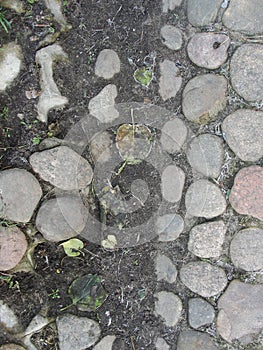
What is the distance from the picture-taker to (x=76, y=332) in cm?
228

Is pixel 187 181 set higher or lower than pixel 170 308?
higher

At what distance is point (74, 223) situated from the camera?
2.27 metres

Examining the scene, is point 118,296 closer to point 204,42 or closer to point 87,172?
point 87,172

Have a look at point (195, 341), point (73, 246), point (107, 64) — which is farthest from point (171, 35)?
point (195, 341)

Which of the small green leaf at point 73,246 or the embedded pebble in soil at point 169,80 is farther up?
the embedded pebble in soil at point 169,80

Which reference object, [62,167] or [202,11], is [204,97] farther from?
[62,167]

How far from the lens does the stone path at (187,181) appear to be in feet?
7.34

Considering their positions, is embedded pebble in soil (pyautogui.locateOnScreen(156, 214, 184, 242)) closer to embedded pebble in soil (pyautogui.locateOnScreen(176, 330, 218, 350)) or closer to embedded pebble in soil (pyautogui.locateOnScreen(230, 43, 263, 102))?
embedded pebble in soil (pyautogui.locateOnScreen(176, 330, 218, 350))

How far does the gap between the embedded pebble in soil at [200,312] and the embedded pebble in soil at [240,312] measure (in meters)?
0.05

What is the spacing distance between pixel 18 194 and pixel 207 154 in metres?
1.03

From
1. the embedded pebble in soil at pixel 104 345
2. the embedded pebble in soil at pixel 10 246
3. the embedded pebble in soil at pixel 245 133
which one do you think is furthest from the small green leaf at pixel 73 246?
the embedded pebble in soil at pixel 245 133

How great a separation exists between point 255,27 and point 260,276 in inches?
52.6

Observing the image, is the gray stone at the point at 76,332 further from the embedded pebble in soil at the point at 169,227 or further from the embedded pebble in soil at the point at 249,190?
the embedded pebble in soil at the point at 249,190

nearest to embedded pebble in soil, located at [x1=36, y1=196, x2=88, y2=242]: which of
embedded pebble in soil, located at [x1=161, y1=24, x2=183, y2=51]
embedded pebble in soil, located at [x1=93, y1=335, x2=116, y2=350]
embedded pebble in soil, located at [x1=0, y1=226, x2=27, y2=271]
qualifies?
embedded pebble in soil, located at [x1=0, y1=226, x2=27, y2=271]
